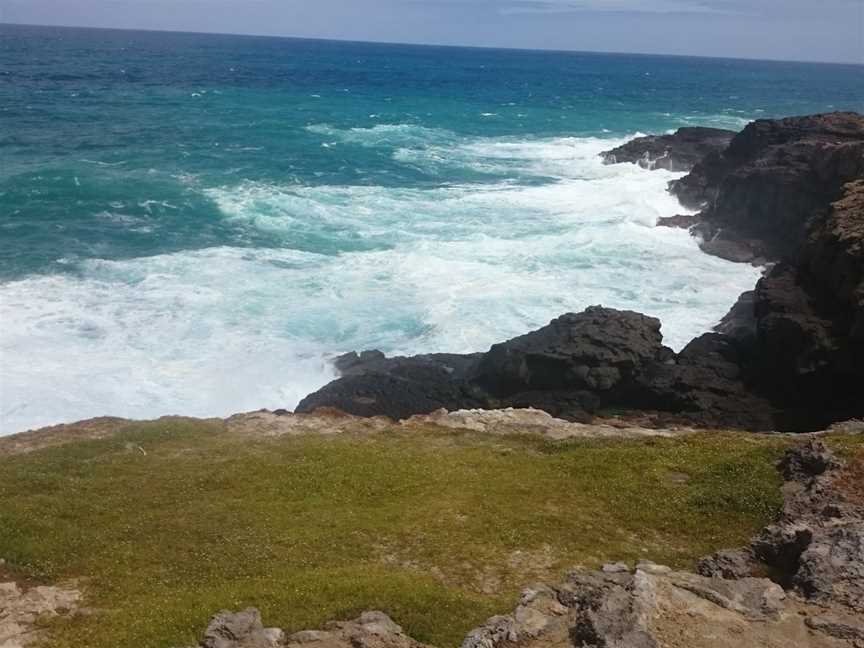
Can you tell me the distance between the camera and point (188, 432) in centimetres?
2658

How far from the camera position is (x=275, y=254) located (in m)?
57.3

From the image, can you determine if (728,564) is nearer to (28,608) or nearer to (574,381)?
(28,608)

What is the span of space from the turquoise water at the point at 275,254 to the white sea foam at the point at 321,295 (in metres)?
0.16

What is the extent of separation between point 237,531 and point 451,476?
20.8 ft

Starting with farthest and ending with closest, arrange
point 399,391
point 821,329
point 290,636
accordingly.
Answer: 1. point 399,391
2. point 821,329
3. point 290,636

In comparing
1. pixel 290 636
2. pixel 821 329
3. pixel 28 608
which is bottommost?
pixel 28 608

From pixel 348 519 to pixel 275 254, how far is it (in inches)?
1538

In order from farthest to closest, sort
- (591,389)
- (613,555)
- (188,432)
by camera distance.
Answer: (591,389)
(188,432)
(613,555)

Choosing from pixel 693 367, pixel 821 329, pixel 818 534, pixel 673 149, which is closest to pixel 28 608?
pixel 818 534

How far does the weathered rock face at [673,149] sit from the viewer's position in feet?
311

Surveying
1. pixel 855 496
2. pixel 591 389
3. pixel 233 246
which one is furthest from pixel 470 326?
pixel 855 496

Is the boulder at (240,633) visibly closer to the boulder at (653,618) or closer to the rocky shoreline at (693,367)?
the boulder at (653,618)

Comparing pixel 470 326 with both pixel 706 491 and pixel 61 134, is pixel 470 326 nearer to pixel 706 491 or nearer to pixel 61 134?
pixel 706 491

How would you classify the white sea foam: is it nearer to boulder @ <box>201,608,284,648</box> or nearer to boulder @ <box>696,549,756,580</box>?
boulder @ <box>201,608,284,648</box>
